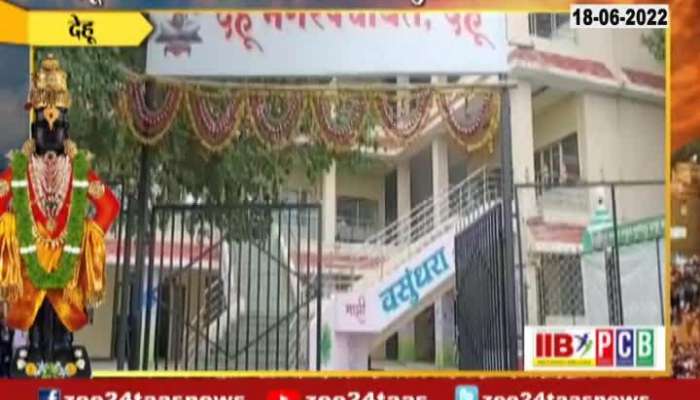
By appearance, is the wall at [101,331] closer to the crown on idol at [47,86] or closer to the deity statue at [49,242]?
the deity statue at [49,242]

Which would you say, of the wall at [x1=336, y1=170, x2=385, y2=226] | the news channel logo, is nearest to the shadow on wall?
the wall at [x1=336, y1=170, x2=385, y2=226]

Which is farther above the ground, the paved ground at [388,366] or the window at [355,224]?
the window at [355,224]

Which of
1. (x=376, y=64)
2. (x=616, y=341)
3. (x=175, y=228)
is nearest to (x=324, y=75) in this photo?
(x=376, y=64)

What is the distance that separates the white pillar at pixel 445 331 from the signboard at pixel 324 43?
0.91 meters

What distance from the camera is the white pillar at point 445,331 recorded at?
15.1ft

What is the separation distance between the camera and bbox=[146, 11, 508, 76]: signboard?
4.60 m

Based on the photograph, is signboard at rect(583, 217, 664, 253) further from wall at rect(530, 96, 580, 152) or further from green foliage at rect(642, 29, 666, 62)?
green foliage at rect(642, 29, 666, 62)

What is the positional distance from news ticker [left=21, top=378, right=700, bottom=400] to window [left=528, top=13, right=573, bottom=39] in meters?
1.37

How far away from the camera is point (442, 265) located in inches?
182

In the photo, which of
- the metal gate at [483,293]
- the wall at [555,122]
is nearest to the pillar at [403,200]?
the metal gate at [483,293]

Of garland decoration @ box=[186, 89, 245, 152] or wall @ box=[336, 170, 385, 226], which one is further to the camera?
garland decoration @ box=[186, 89, 245, 152]

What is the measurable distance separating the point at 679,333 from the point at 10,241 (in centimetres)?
264

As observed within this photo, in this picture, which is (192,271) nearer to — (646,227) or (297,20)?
(297,20)

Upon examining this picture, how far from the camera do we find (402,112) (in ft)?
15.4
